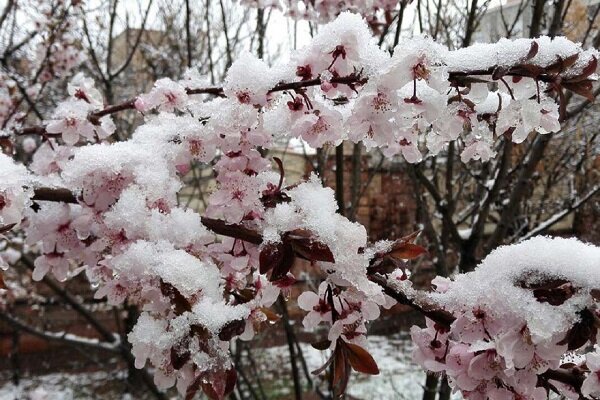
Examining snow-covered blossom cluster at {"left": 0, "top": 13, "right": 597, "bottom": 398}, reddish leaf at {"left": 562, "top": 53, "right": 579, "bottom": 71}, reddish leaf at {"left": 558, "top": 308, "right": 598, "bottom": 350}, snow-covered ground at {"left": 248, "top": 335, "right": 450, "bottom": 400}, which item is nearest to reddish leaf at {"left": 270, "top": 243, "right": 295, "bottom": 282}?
snow-covered blossom cluster at {"left": 0, "top": 13, "right": 597, "bottom": 398}

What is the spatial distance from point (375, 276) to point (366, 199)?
23.8 feet

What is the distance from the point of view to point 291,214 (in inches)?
38.3

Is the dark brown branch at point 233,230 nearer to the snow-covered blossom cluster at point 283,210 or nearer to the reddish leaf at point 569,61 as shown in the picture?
the snow-covered blossom cluster at point 283,210

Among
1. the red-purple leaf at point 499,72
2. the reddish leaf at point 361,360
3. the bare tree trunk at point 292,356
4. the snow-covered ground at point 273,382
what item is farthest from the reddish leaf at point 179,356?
the snow-covered ground at point 273,382

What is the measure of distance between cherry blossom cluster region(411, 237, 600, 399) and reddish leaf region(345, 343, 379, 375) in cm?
14

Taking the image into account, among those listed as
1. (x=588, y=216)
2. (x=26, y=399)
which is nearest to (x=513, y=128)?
(x=26, y=399)

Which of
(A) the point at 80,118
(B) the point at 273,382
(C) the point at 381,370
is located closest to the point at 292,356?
(A) the point at 80,118

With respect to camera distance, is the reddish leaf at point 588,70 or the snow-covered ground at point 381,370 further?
the snow-covered ground at point 381,370

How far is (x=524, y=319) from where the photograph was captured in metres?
0.80

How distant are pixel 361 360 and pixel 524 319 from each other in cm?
30

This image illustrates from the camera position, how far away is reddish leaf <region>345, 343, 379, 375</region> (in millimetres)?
953

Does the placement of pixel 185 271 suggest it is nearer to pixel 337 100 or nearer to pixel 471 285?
pixel 471 285

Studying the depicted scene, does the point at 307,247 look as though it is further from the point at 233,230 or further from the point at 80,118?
the point at 80,118

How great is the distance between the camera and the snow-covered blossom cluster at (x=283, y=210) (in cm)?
86
